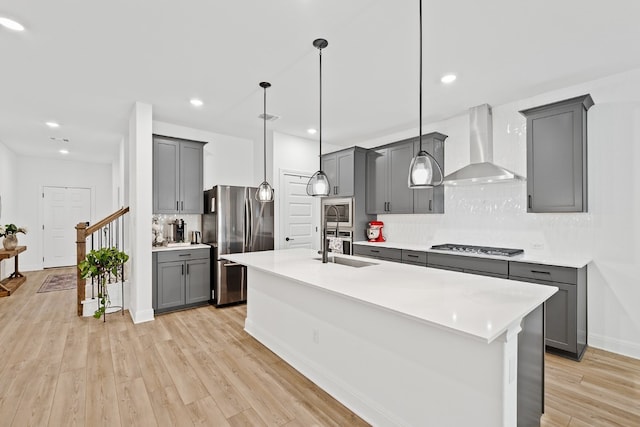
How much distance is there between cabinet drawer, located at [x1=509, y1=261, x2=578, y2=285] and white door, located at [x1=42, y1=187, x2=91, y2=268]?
8.67m

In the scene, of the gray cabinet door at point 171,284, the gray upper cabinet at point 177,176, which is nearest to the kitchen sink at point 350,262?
the gray cabinet door at point 171,284

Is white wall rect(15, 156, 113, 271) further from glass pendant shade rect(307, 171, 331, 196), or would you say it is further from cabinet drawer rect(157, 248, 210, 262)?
glass pendant shade rect(307, 171, 331, 196)

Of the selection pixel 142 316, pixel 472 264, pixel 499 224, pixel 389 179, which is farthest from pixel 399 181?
pixel 142 316

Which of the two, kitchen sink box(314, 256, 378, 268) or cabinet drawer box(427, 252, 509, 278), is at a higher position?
kitchen sink box(314, 256, 378, 268)

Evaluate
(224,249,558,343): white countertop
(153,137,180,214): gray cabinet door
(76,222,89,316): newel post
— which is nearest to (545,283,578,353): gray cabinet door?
(224,249,558,343): white countertop

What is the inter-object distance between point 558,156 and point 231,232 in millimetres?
4062

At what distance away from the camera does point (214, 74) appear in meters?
3.11

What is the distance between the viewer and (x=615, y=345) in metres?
3.02

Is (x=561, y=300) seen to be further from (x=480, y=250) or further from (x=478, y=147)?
(x=478, y=147)

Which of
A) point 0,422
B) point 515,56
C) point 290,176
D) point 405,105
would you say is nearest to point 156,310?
point 0,422

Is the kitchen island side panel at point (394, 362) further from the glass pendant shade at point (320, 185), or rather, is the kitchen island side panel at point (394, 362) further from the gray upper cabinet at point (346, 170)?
the gray upper cabinet at point (346, 170)

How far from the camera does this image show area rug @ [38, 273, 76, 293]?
18.1 ft

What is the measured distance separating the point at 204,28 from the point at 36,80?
7.24ft

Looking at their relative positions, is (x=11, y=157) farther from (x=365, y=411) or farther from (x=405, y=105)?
(x=365, y=411)
